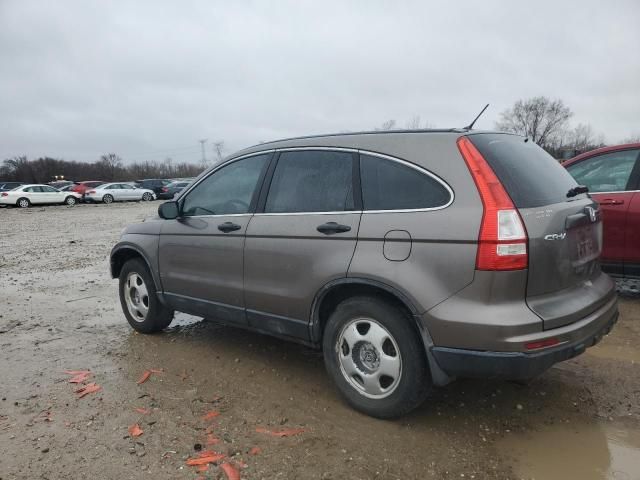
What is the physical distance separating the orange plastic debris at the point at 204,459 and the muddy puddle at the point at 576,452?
1636mm

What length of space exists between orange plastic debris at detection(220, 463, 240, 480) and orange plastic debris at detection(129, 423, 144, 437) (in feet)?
2.28

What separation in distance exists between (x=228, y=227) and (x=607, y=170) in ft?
14.0

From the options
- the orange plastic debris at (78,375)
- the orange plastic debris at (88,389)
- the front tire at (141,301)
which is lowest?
the orange plastic debris at (78,375)

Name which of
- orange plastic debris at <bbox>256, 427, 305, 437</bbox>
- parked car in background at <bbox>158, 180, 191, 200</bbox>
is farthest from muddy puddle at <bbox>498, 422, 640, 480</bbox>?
parked car in background at <bbox>158, 180, 191, 200</bbox>

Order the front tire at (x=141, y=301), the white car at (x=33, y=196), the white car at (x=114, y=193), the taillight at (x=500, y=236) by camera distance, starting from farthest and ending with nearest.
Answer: the white car at (x=114, y=193), the white car at (x=33, y=196), the front tire at (x=141, y=301), the taillight at (x=500, y=236)

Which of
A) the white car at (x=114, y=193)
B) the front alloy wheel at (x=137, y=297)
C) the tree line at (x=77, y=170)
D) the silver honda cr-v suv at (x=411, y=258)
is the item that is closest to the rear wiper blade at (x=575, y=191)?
the silver honda cr-v suv at (x=411, y=258)

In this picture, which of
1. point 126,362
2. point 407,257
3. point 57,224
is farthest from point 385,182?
point 57,224

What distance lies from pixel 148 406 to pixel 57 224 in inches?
655

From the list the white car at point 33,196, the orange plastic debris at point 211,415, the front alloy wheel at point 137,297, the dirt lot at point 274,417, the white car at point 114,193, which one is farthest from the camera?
the white car at point 114,193

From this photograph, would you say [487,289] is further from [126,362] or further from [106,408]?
[126,362]

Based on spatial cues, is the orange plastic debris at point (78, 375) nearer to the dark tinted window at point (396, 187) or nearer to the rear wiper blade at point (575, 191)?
the dark tinted window at point (396, 187)

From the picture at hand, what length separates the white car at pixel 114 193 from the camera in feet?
107

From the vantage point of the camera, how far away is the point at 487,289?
257 cm

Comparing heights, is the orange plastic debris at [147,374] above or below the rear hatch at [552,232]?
below
